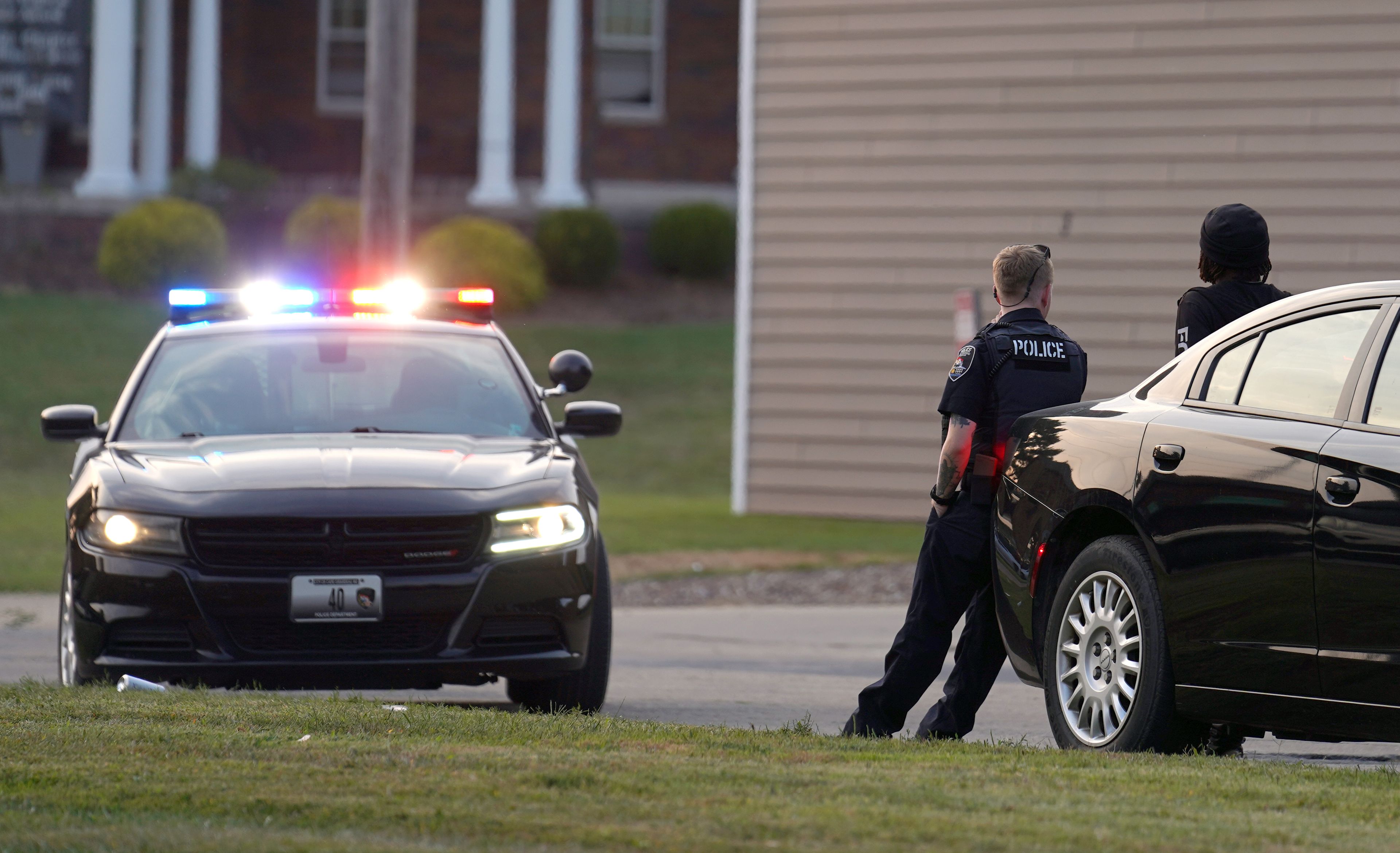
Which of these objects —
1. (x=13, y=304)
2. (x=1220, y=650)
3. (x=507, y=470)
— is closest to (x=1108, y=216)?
(x=507, y=470)

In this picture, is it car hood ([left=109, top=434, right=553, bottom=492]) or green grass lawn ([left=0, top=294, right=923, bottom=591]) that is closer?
car hood ([left=109, top=434, right=553, bottom=492])

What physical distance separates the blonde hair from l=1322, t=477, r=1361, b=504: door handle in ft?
5.09

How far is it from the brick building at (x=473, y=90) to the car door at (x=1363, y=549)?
29.2 metres

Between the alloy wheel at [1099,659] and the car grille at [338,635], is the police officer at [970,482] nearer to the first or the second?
the alloy wheel at [1099,659]

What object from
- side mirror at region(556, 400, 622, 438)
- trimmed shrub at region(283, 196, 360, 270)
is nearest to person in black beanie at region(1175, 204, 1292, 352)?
side mirror at region(556, 400, 622, 438)

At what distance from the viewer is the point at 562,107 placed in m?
33.1

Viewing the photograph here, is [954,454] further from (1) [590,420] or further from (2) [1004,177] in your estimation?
(2) [1004,177]

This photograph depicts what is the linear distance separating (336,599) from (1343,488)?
3430 mm

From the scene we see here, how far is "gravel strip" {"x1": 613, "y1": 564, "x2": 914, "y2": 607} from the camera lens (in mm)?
12938

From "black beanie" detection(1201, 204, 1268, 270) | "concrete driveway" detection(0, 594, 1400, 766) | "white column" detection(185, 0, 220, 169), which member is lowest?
"concrete driveway" detection(0, 594, 1400, 766)

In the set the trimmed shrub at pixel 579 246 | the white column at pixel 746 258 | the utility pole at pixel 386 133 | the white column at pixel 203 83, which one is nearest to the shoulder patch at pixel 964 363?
the utility pole at pixel 386 133

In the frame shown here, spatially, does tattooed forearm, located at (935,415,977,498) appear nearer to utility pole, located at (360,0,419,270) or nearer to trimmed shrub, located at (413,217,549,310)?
utility pole, located at (360,0,419,270)

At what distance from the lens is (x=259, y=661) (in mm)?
7023

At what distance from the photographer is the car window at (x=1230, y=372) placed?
600 cm
